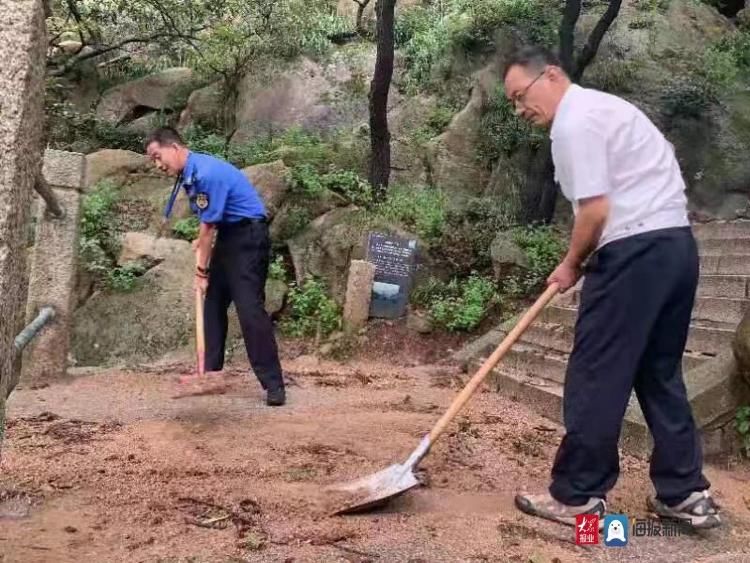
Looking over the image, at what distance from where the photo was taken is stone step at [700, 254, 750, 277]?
5.23 metres

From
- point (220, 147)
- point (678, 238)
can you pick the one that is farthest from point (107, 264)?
point (678, 238)

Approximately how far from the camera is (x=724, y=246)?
5910mm

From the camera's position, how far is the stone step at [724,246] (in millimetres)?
5719

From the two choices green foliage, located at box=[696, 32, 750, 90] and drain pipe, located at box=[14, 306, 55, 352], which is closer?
drain pipe, located at box=[14, 306, 55, 352]

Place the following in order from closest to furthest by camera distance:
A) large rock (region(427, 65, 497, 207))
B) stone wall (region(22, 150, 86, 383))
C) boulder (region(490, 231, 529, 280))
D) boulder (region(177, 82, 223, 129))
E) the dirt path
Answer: the dirt path → stone wall (region(22, 150, 86, 383)) → boulder (region(490, 231, 529, 280)) → large rock (region(427, 65, 497, 207)) → boulder (region(177, 82, 223, 129))

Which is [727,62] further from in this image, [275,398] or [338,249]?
[275,398]

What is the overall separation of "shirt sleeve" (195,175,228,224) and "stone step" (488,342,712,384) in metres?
2.46

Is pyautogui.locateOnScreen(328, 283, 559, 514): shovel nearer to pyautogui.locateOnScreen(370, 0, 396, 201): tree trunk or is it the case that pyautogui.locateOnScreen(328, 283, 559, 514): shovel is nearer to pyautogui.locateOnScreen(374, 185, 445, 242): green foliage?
pyautogui.locateOnScreen(374, 185, 445, 242): green foliage

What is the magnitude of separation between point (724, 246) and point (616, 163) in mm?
4223

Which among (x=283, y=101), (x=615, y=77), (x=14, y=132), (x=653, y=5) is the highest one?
(x=653, y=5)

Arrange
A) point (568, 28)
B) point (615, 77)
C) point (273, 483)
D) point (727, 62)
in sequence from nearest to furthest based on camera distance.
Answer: point (273, 483) < point (568, 28) < point (727, 62) < point (615, 77)

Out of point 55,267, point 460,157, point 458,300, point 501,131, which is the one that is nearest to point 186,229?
point 55,267

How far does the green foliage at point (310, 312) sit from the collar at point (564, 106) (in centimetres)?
489

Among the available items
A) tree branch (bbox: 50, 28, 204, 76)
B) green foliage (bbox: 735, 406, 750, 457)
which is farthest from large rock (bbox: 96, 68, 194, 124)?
green foliage (bbox: 735, 406, 750, 457)
